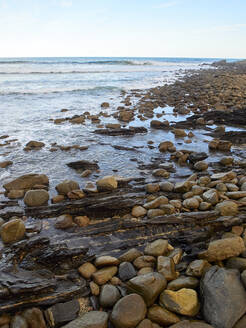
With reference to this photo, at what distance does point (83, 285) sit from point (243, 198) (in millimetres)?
2392

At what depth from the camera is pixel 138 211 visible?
11.4 ft

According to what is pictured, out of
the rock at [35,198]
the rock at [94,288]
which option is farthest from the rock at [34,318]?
the rock at [35,198]

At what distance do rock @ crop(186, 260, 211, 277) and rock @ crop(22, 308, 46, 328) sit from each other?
1.29 metres

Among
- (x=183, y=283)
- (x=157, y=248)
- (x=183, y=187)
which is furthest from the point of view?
(x=183, y=187)

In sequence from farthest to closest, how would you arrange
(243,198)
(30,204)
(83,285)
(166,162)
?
(166,162) → (30,204) → (243,198) → (83,285)

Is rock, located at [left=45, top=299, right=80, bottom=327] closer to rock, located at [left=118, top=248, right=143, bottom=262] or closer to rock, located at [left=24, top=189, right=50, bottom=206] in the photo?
rock, located at [left=118, top=248, right=143, bottom=262]

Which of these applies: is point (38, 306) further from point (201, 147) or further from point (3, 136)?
point (3, 136)

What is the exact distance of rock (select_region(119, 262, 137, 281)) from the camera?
243 centimetres

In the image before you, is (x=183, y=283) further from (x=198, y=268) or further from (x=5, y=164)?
(x=5, y=164)

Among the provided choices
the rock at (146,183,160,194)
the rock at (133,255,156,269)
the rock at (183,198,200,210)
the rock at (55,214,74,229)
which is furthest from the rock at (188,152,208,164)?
the rock at (133,255,156,269)

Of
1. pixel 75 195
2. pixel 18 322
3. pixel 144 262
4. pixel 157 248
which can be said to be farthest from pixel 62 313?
pixel 75 195

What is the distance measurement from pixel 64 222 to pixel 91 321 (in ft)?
4.98

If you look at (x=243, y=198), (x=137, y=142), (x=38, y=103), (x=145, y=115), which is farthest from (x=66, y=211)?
(x=38, y=103)

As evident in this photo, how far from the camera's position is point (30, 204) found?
3.78m
